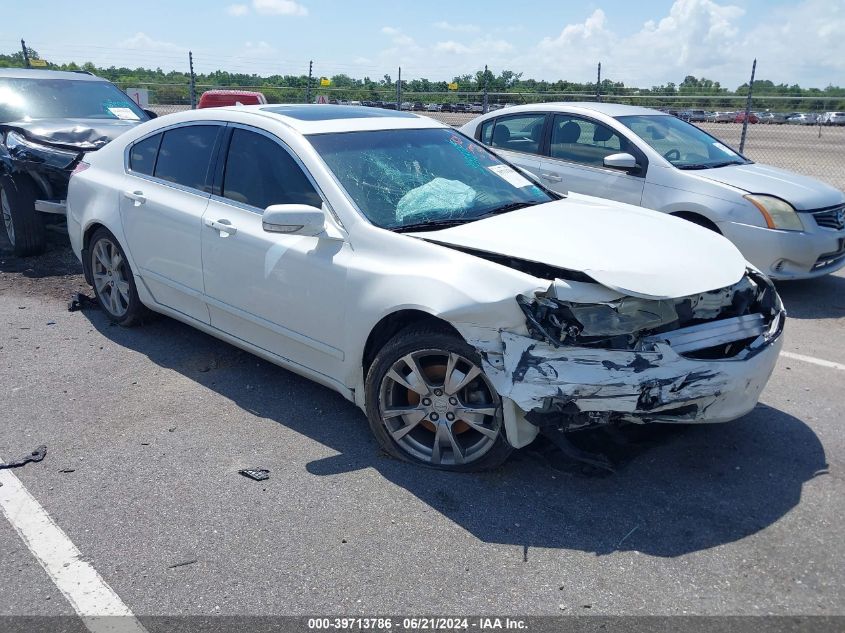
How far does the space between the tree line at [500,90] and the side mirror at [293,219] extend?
518 inches

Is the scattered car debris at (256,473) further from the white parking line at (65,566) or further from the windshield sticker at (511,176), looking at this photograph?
the windshield sticker at (511,176)

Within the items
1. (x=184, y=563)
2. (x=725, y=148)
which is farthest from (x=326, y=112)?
(x=725, y=148)

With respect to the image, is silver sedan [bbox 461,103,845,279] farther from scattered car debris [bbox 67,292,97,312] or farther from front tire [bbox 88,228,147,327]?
scattered car debris [bbox 67,292,97,312]

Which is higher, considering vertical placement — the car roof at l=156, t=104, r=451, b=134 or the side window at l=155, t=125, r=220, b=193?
the car roof at l=156, t=104, r=451, b=134

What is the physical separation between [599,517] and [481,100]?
52.4 feet

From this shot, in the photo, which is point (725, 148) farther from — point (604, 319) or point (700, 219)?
point (604, 319)

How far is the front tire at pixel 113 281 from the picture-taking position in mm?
5367

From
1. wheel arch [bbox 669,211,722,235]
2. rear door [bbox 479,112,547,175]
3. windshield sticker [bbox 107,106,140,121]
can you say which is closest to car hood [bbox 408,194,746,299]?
wheel arch [bbox 669,211,722,235]

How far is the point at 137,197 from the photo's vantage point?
4.98m

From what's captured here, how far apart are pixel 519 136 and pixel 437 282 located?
5.14 meters

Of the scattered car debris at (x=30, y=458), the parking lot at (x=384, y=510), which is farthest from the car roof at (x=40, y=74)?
the scattered car debris at (x=30, y=458)

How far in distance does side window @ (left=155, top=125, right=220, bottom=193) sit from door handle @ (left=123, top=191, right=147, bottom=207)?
0.18m

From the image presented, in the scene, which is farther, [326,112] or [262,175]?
[326,112]

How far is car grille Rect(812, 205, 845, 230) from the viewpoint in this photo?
6.49 m
